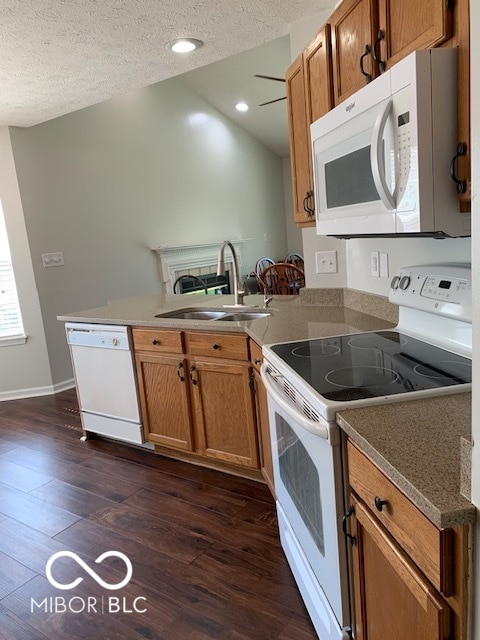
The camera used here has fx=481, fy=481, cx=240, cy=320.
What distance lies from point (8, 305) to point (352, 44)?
3.82 meters

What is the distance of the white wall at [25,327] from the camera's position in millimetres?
4242

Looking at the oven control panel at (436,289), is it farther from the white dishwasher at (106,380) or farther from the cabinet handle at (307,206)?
the white dishwasher at (106,380)

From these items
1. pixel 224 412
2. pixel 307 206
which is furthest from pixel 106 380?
pixel 307 206

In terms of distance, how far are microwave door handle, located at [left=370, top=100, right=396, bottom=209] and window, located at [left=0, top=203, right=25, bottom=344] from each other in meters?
3.83

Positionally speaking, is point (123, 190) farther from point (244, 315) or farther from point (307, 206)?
point (307, 206)

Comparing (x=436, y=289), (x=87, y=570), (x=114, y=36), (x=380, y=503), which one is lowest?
(x=87, y=570)

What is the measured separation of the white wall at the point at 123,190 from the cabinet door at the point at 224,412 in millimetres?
2452

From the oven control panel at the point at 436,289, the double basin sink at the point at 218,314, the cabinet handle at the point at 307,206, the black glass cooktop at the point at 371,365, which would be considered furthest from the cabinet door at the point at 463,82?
the double basin sink at the point at 218,314

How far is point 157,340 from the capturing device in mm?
2738

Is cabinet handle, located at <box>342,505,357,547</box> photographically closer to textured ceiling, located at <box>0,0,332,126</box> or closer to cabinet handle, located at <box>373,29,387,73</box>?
cabinet handle, located at <box>373,29,387,73</box>

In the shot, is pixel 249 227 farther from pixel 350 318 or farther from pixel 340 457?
pixel 340 457

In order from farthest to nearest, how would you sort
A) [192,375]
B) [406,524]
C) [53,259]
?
[53,259] → [192,375] → [406,524]

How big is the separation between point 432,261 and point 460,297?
0.32m

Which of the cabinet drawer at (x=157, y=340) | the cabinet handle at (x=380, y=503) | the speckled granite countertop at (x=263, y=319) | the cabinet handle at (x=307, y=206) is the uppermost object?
the cabinet handle at (x=307, y=206)
